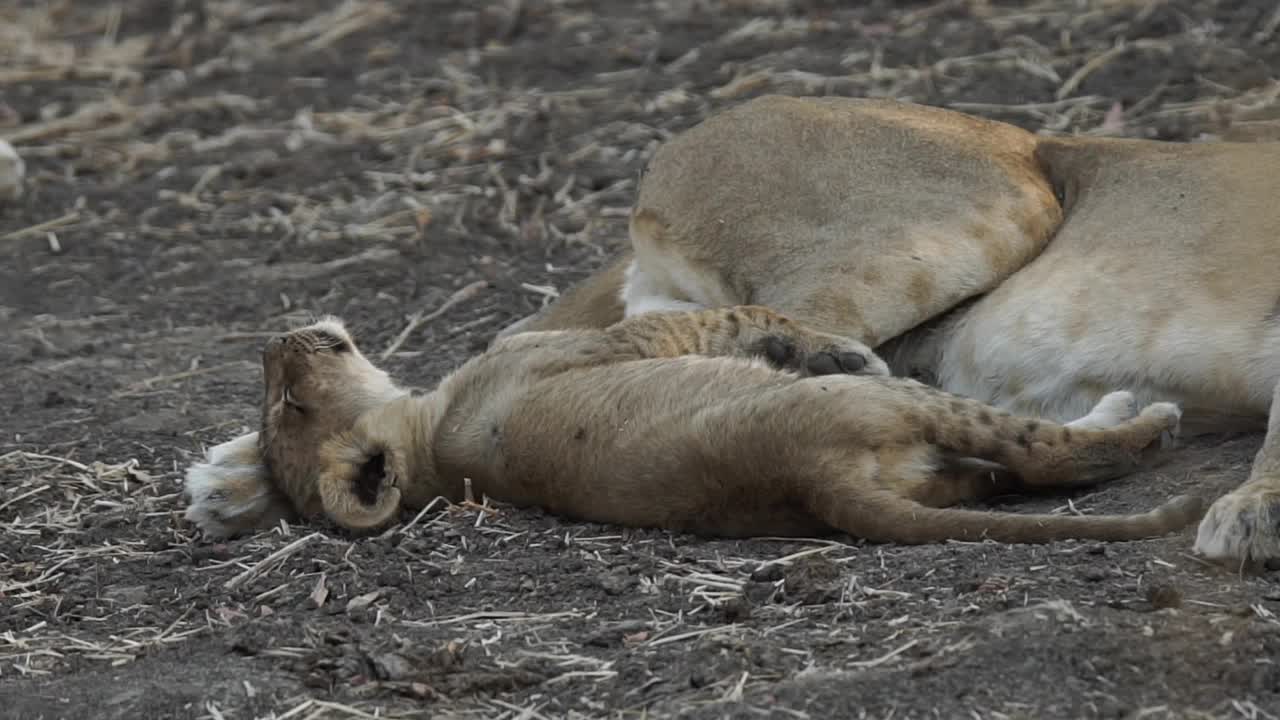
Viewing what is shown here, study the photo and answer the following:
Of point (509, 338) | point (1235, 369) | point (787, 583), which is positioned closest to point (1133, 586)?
point (787, 583)

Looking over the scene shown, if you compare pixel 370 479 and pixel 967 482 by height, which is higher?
pixel 967 482

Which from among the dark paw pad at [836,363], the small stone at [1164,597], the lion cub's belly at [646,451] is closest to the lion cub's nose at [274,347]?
the lion cub's belly at [646,451]

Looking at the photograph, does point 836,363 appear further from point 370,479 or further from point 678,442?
point 370,479

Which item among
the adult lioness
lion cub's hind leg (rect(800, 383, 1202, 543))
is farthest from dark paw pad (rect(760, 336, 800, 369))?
lion cub's hind leg (rect(800, 383, 1202, 543))

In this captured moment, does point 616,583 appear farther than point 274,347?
No

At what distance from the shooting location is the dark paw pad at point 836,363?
15.8 feet

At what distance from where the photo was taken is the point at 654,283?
17.9ft

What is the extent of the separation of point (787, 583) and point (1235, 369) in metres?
1.24

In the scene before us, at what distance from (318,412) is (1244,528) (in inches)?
86.4

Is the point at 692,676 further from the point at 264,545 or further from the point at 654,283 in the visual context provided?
the point at 654,283

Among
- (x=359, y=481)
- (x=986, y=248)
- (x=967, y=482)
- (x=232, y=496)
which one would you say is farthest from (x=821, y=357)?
(x=232, y=496)

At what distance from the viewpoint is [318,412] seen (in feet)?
16.2

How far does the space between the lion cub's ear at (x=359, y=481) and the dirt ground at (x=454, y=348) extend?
9 cm

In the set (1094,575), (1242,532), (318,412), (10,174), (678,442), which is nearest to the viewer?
(1094,575)
